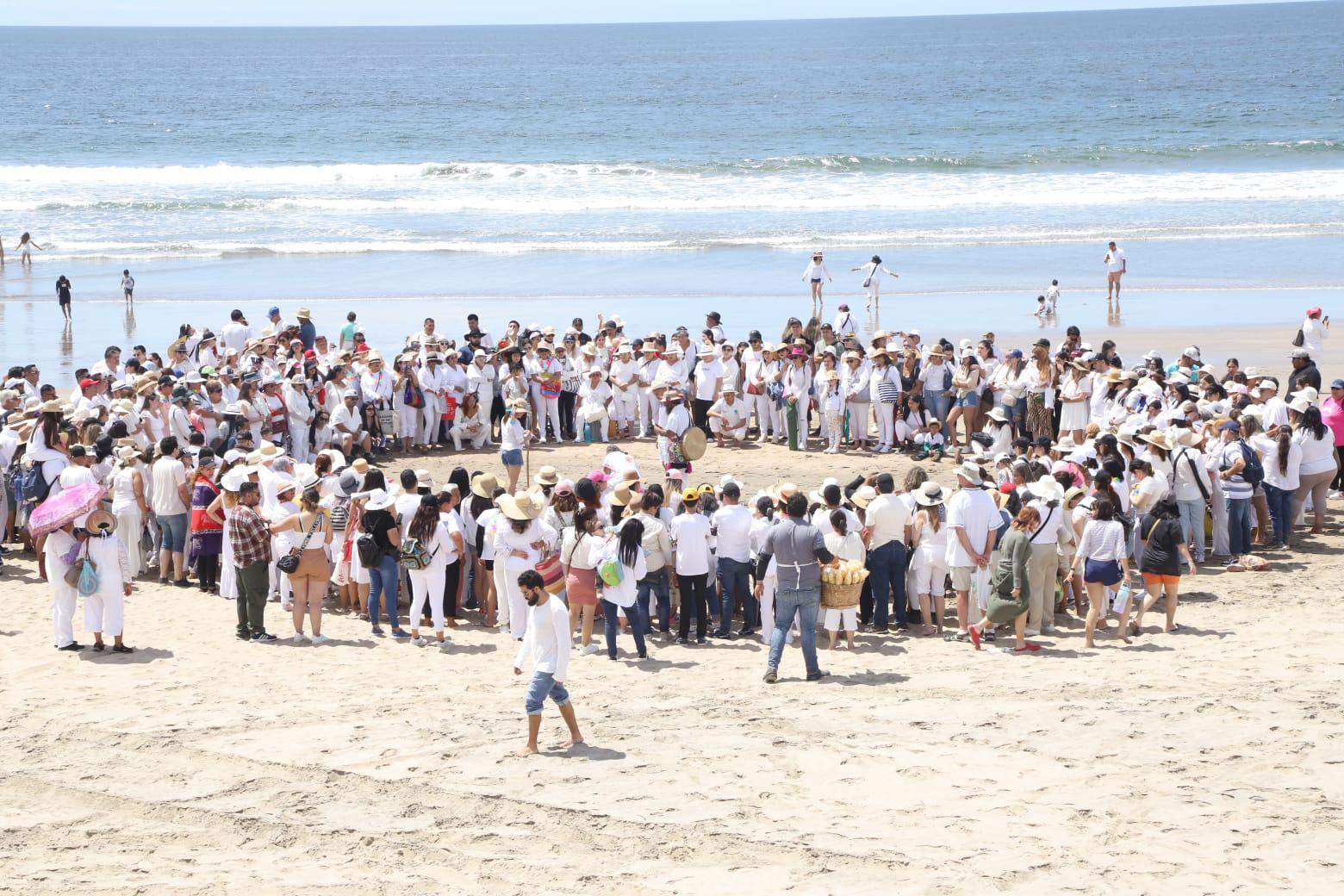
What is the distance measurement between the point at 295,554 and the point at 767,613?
11.8ft

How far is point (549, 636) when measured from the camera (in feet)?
27.1

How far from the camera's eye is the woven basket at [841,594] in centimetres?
1009

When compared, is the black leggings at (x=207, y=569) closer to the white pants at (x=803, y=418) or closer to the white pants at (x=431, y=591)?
the white pants at (x=431, y=591)

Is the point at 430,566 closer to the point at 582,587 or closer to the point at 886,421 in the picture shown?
the point at 582,587

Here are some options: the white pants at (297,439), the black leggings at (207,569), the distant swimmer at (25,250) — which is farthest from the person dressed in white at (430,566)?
the distant swimmer at (25,250)

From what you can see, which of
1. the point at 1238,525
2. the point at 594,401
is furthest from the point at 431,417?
the point at 1238,525

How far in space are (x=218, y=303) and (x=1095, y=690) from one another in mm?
21574

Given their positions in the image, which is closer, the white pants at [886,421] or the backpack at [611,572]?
the backpack at [611,572]

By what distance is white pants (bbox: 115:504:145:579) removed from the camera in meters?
11.9

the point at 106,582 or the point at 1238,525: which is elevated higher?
the point at 1238,525

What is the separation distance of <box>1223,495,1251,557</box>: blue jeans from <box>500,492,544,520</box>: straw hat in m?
6.33

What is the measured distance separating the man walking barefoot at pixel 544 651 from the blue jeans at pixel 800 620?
1.89m

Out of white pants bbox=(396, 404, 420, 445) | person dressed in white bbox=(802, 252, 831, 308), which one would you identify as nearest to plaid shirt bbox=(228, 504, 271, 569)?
white pants bbox=(396, 404, 420, 445)

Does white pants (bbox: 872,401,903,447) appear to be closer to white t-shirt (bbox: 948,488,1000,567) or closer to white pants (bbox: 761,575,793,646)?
white t-shirt (bbox: 948,488,1000,567)
